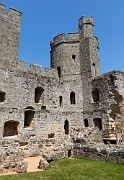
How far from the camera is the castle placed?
51.5 feet

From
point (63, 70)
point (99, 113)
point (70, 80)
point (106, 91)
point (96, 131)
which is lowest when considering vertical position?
point (96, 131)

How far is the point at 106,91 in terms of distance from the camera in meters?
17.6

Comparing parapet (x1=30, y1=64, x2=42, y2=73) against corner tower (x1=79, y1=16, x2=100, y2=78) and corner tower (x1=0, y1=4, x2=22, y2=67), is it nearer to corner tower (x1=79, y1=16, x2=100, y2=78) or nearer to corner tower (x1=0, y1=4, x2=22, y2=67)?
corner tower (x1=0, y1=4, x2=22, y2=67)

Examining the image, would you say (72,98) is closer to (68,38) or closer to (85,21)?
(68,38)

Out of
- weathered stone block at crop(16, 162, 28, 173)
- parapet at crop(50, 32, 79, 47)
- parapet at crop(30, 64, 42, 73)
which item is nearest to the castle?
parapet at crop(30, 64, 42, 73)

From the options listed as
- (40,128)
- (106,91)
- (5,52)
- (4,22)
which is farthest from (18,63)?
(106,91)

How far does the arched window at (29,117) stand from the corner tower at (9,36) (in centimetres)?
470

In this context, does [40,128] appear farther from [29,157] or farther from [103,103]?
[103,103]

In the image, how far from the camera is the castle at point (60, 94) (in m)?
15.7

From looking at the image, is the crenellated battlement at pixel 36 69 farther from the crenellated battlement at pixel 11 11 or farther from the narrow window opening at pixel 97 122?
the narrow window opening at pixel 97 122

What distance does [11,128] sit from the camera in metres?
15.7

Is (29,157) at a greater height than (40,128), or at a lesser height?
lesser

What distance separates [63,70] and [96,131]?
8229mm

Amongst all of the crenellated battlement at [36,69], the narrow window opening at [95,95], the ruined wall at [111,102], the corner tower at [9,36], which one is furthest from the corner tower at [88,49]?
the corner tower at [9,36]
